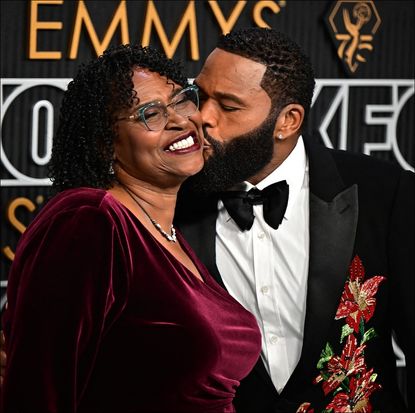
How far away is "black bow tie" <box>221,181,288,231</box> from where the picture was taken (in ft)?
7.68

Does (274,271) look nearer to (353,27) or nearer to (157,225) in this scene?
(157,225)

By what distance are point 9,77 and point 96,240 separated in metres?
1.50

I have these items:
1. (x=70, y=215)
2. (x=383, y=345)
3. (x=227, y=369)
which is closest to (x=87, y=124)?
(x=70, y=215)

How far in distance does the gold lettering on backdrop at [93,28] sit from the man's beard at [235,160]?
97cm

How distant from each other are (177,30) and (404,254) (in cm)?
124

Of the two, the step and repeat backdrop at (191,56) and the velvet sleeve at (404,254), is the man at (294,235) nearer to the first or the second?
the velvet sleeve at (404,254)

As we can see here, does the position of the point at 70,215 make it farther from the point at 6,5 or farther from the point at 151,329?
the point at 6,5

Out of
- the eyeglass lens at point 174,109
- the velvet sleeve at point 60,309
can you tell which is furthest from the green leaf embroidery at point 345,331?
the velvet sleeve at point 60,309

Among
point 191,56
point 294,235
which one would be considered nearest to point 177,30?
point 191,56

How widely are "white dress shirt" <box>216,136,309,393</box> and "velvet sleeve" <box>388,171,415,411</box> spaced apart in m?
0.21

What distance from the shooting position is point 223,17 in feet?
10.7

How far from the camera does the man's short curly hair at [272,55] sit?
2293 mm

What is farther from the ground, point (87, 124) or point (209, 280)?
point (87, 124)

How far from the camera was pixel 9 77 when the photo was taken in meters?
3.12
